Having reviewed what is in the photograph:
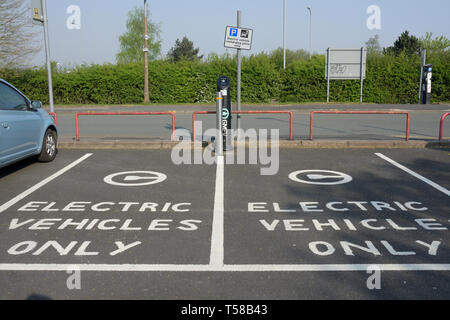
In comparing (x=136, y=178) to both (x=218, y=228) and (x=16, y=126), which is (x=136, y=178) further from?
(x=218, y=228)

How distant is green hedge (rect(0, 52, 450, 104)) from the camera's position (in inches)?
1096

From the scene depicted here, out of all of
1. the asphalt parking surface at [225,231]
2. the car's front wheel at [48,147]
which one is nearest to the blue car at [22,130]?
the car's front wheel at [48,147]

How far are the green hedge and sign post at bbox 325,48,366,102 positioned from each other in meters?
0.88

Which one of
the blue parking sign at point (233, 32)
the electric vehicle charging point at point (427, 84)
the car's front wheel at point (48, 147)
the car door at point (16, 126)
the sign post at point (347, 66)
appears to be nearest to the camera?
the car door at point (16, 126)

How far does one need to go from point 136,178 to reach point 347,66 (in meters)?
22.3

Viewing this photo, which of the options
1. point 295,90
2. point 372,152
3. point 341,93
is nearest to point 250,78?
point 295,90

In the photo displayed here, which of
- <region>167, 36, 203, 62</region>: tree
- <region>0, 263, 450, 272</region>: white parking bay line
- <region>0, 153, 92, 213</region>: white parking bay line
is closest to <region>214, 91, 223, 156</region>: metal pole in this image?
<region>0, 153, 92, 213</region>: white parking bay line

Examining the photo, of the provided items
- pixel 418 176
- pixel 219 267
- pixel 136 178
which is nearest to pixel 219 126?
pixel 136 178

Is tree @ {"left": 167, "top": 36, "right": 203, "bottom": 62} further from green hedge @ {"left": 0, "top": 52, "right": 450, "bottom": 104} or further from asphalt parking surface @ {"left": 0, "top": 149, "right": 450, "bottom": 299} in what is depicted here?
asphalt parking surface @ {"left": 0, "top": 149, "right": 450, "bottom": 299}

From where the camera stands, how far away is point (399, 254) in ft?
14.3

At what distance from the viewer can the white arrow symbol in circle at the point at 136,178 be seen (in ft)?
23.8

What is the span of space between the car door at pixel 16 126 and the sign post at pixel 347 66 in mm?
21831

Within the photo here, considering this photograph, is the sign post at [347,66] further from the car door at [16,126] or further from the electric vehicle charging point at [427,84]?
the car door at [16,126]
